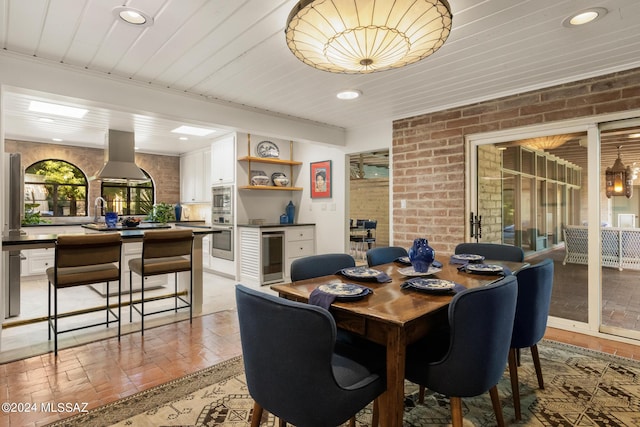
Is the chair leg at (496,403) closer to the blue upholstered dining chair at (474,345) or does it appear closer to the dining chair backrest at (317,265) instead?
the blue upholstered dining chair at (474,345)

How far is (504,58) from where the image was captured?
260 cm

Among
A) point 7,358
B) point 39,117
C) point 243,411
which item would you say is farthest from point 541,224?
point 39,117

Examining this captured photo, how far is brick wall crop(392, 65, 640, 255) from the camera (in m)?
2.89

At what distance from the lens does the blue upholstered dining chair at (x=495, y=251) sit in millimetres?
2721

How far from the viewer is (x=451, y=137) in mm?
3832

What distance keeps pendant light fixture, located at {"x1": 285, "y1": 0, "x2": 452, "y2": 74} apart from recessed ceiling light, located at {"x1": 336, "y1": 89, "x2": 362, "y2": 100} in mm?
1437

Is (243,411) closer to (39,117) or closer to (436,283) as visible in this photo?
(436,283)

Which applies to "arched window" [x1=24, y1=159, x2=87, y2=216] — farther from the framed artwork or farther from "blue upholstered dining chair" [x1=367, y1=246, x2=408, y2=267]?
"blue upholstered dining chair" [x1=367, y1=246, x2=408, y2=267]

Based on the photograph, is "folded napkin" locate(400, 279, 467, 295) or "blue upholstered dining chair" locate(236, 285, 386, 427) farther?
"folded napkin" locate(400, 279, 467, 295)

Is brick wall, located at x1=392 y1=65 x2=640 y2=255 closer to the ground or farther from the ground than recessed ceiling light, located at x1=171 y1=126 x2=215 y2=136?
closer to the ground

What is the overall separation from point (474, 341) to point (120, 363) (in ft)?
8.02

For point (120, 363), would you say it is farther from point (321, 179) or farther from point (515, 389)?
point (321, 179)

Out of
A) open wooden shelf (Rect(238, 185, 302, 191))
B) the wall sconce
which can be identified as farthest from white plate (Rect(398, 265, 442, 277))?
open wooden shelf (Rect(238, 185, 302, 191))

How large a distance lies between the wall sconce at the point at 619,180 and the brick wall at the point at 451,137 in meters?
0.53
